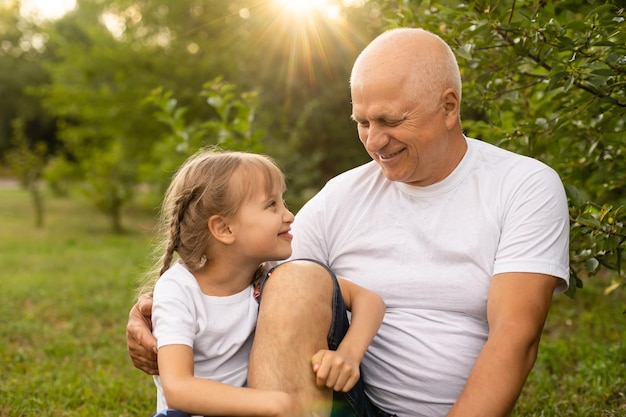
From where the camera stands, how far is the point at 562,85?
2516 mm

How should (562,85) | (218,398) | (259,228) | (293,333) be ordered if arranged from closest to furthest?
(218,398) → (293,333) → (259,228) → (562,85)

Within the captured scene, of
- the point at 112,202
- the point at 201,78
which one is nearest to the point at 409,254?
the point at 112,202

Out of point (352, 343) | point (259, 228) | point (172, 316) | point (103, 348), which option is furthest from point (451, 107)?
point (103, 348)

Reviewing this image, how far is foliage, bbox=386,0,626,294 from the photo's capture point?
2.34 metres

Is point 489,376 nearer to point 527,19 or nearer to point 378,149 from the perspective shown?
point 378,149

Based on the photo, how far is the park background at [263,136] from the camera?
2627 millimetres

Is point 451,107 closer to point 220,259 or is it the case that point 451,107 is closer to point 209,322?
point 220,259

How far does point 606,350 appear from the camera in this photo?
3.83 meters

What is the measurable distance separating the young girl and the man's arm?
35 cm

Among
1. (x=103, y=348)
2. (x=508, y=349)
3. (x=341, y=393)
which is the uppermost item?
(x=508, y=349)

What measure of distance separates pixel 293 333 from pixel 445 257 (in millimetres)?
623

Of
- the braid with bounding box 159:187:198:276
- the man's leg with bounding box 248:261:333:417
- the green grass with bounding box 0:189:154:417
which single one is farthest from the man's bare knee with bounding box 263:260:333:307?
the green grass with bounding box 0:189:154:417

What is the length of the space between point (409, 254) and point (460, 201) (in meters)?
0.25

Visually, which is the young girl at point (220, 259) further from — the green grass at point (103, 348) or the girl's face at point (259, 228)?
the green grass at point (103, 348)
